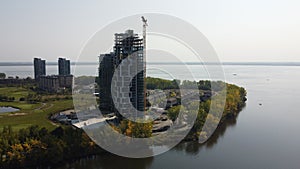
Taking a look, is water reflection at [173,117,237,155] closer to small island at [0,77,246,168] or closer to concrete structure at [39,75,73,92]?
small island at [0,77,246,168]

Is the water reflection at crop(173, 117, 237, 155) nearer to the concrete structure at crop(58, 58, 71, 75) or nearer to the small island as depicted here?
the small island

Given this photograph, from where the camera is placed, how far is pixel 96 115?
27.3ft

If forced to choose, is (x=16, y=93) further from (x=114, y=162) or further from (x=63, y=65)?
(x=114, y=162)

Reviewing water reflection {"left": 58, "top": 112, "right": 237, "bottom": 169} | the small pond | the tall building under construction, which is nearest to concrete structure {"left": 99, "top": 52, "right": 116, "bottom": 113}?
the tall building under construction

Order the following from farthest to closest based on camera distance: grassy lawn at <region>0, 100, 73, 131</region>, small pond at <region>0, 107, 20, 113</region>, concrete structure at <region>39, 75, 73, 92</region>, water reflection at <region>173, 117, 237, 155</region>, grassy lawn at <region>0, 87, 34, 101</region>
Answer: concrete structure at <region>39, 75, 73, 92</region> < grassy lawn at <region>0, 87, 34, 101</region> < small pond at <region>0, 107, 20, 113</region> < grassy lawn at <region>0, 100, 73, 131</region> < water reflection at <region>173, 117, 237, 155</region>

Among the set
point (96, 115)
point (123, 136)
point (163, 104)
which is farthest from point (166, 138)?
point (163, 104)

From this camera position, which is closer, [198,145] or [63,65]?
[198,145]

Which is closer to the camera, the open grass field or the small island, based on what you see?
the small island

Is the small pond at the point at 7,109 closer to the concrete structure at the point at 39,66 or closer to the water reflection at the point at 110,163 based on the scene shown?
the water reflection at the point at 110,163

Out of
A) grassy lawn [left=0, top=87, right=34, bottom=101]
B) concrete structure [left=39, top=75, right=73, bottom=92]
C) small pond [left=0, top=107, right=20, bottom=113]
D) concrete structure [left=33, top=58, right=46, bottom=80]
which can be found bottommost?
small pond [left=0, top=107, right=20, bottom=113]

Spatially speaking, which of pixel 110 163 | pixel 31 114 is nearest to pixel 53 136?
pixel 110 163

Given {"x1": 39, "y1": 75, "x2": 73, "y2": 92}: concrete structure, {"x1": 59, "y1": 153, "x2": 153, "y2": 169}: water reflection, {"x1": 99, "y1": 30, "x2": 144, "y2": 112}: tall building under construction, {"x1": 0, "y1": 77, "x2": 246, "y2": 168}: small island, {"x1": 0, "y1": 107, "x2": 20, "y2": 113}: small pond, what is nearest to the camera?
{"x1": 0, "y1": 77, "x2": 246, "y2": 168}: small island

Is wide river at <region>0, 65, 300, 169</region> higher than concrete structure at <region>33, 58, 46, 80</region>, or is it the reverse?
concrete structure at <region>33, 58, 46, 80</region>

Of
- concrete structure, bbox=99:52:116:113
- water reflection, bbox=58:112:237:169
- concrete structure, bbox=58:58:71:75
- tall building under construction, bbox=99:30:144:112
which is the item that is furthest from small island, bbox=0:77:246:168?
concrete structure, bbox=58:58:71:75
